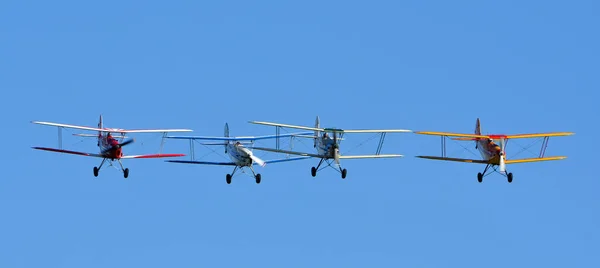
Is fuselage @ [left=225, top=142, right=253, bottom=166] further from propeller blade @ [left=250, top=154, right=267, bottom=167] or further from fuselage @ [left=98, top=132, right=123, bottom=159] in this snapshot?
fuselage @ [left=98, top=132, right=123, bottom=159]

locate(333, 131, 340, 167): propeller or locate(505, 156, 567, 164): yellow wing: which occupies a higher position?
locate(333, 131, 340, 167): propeller

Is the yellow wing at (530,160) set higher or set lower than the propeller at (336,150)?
lower

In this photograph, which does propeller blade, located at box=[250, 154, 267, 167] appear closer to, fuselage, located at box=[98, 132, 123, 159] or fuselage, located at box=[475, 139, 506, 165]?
fuselage, located at box=[98, 132, 123, 159]

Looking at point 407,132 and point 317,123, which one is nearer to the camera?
point 407,132

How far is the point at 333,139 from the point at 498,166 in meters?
7.08

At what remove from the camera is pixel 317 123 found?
277ft

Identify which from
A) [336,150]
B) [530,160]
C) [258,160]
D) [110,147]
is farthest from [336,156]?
[110,147]

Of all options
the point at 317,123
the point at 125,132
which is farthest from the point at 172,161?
the point at 317,123

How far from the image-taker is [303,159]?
79.1 m

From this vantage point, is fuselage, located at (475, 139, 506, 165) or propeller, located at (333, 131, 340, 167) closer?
fuselage, located at (475, 139, 506, 165)

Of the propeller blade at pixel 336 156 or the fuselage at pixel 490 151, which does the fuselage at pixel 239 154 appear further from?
the fuselage at pixel 490 151

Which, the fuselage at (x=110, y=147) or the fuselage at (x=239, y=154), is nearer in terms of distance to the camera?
the fuselage at (x=110, y=147)

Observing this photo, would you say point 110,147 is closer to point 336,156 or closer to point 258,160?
point 258,160

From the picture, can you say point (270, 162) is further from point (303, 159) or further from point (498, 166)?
point (498, 166)
